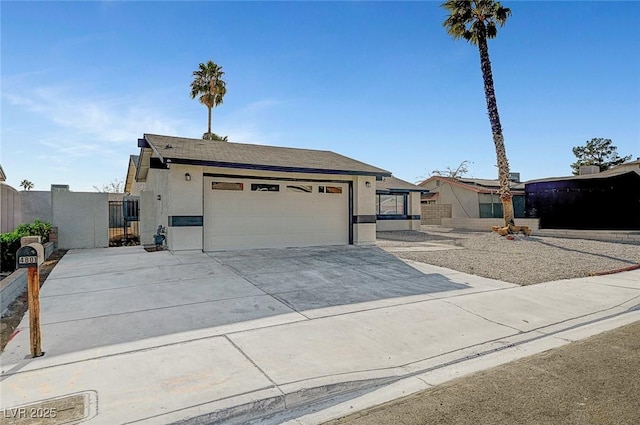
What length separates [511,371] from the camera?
4078mm

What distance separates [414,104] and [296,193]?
7.79m

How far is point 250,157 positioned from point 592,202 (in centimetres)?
1685

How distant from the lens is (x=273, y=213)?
12.7m

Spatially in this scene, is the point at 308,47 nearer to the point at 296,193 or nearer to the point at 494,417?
the point at 296,193

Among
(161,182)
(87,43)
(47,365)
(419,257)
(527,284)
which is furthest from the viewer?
(161,182)

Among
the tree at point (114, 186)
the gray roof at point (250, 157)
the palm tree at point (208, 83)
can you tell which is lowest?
the gray roof at point (250, 157)

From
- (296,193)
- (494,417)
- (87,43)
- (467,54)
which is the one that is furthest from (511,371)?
(467,54)

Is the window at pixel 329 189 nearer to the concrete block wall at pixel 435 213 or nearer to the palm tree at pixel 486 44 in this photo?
the palm tree at pixel 486 44

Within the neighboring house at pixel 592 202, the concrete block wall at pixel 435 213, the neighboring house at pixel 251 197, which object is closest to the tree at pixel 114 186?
the neighboring house at pixel 251 197

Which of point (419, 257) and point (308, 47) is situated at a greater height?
point (308, 47)

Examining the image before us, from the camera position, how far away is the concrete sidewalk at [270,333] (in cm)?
343

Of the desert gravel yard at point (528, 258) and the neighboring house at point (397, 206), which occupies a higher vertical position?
the neighboring house at point (397, 206)

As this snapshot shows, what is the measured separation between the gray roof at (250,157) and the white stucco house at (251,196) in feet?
0.10

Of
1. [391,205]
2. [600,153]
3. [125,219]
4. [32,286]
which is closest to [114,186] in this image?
[125,219]
